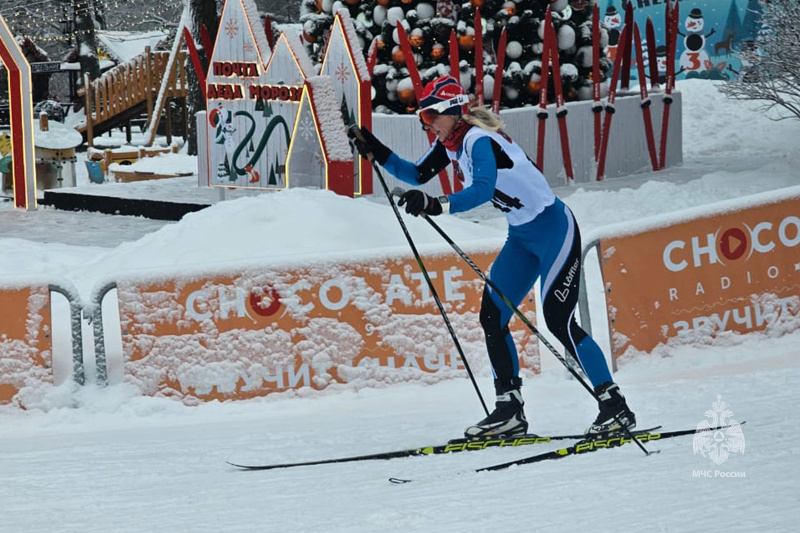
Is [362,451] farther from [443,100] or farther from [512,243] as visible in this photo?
[443,100]

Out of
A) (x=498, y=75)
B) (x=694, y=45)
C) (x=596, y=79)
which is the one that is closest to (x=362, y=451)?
(x=498, y=75)

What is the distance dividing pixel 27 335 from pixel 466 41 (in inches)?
407

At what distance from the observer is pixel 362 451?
234 inches

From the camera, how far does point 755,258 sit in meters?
7.97

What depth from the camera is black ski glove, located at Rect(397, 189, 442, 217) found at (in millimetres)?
5219

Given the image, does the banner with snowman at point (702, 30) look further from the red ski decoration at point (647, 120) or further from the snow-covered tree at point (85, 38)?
the snow-covered tree at point (85, 38)

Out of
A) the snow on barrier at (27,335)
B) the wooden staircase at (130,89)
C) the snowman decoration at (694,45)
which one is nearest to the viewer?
the snow on barrier at (27,335)

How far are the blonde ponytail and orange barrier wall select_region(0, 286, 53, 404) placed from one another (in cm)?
289

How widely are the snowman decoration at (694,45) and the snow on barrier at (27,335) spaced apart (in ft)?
71.0

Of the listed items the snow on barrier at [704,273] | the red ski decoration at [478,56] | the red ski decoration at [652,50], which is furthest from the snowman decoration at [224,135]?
the snow on barrier at [704,273]

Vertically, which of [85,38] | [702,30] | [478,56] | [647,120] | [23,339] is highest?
[85,38]

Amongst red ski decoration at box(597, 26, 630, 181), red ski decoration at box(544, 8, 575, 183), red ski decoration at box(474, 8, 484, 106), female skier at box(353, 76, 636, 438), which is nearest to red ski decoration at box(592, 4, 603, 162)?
red ski decoration at box(597, 26, 630, 181)

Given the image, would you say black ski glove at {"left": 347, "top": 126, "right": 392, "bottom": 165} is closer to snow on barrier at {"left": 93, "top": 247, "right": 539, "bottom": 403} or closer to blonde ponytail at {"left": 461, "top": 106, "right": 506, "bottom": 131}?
blonde ponytail at {"left": 461, "top": 106, "right": 506, "bottom": 131}

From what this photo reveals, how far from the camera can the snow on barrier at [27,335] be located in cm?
699
